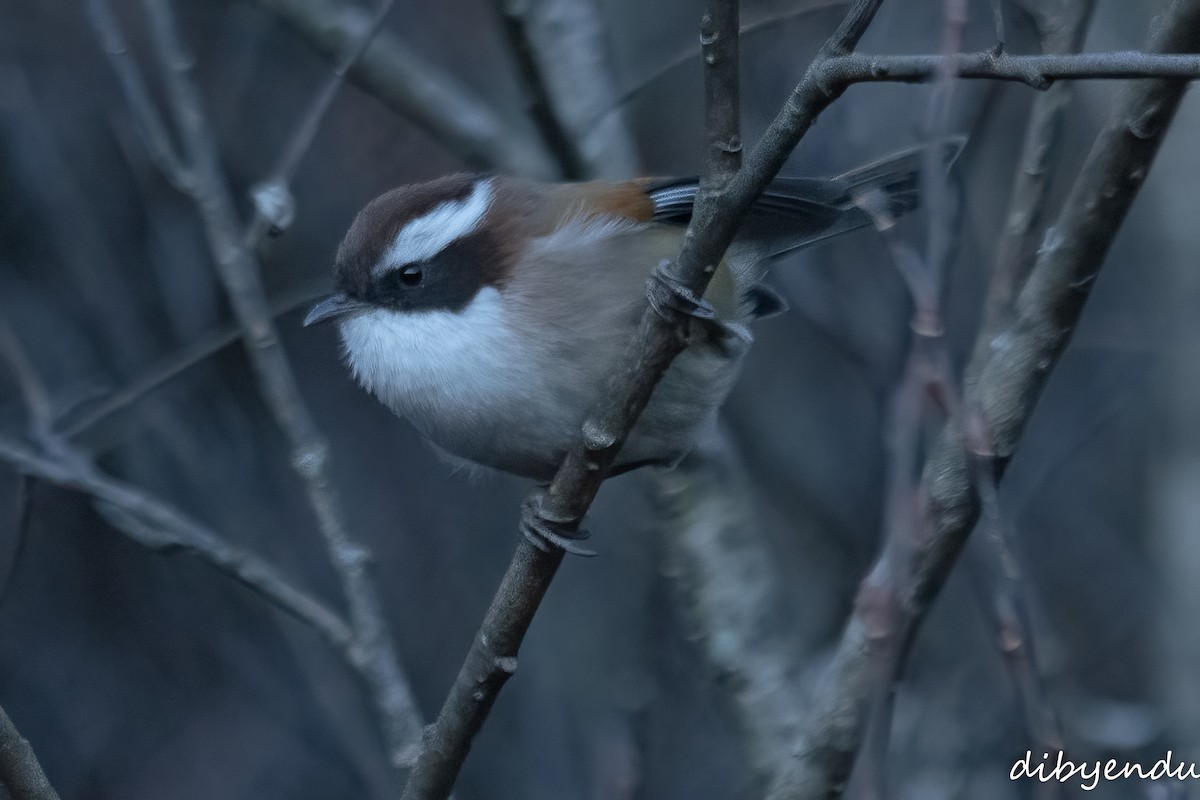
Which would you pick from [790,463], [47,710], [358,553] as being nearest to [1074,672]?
[790,463]

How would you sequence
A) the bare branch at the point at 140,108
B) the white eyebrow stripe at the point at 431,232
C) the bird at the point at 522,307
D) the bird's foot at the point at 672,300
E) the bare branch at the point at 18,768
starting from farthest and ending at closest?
the bare branch at the point at 140,108, the white eyebrow stripe at the point at 431,232, the bird at the point at 522,307, the bird's foot at the point at 672,300, the bare branch at the point at 18,768

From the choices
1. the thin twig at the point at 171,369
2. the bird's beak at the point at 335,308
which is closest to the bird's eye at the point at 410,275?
the bird's beak at the point at 335,308

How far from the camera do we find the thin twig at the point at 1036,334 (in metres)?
2.59

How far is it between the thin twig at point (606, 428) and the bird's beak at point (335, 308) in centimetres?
78

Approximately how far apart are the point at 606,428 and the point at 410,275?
3.18 feet

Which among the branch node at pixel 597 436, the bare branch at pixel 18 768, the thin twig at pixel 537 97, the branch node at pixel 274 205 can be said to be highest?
the thin twig at pixel 537 97

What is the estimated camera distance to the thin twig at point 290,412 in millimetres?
3332

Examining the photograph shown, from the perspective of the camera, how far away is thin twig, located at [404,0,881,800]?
83.3 inches

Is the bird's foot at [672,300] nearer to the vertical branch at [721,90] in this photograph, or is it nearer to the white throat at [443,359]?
the vertical branch at [721,90]

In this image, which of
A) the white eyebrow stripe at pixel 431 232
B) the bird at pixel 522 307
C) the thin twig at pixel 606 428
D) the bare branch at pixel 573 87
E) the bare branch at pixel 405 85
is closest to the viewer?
the thin twig at pixel 606 428

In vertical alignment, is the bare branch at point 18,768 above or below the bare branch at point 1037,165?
below

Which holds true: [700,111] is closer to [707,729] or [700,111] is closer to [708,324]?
[707,729]

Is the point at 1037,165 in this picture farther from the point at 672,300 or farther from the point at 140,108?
the point at 140,108

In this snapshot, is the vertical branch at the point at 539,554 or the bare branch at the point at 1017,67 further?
the vertical branch at the point at 539,554
